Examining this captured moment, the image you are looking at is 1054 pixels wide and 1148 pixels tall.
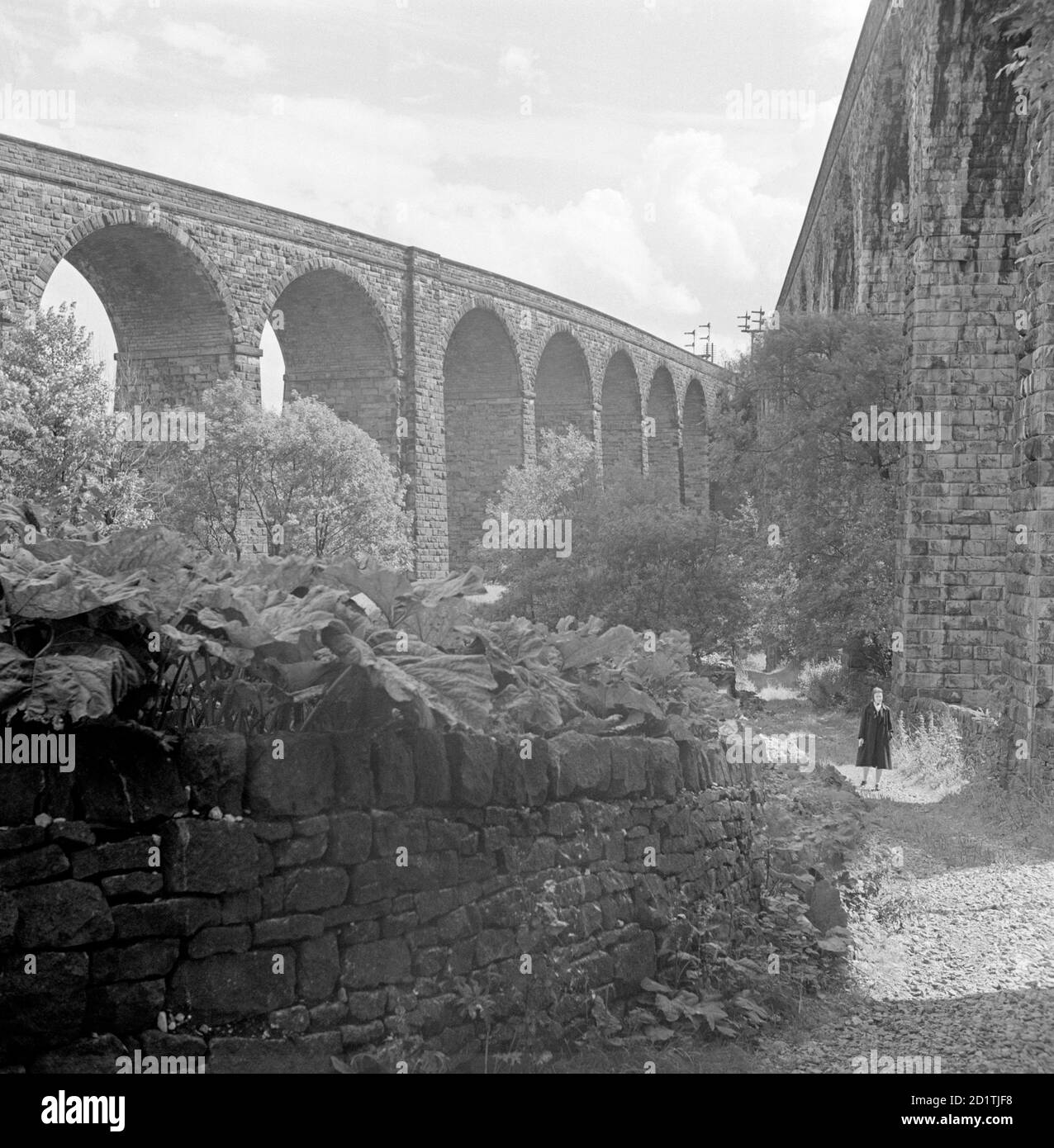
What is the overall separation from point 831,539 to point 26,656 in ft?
58.3

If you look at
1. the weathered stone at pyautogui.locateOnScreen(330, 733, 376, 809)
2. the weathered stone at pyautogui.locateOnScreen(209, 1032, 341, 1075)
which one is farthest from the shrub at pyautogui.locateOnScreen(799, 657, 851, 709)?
the weathered stone at pyautogui.locateOnScreen(209, 1032, 341, 1075)

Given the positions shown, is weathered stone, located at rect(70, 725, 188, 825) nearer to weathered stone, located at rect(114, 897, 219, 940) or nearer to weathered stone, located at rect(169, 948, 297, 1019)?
weathered stone, located at rect(114, 897, 219, 940)

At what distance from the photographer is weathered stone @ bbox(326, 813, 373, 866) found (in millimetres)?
4242

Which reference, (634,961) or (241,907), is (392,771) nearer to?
(241,907)

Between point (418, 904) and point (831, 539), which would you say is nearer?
point (418, 904)

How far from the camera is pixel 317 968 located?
13.6 feet

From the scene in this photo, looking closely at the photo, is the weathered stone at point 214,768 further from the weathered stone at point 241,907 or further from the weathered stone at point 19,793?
the weathered stone at point 19,793

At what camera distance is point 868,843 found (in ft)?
30.7

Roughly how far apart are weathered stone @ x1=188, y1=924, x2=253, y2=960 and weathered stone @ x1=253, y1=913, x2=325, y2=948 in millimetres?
34

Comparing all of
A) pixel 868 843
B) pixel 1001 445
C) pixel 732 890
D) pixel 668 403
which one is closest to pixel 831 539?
pixel 1001 445

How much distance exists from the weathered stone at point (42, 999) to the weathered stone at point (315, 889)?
0.69 meters

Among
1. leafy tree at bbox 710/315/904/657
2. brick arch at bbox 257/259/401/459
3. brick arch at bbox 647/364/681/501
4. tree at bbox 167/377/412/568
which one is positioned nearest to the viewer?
leafy tree at bbox 710/315/904/657

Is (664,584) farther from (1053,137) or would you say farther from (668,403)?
(668,403)

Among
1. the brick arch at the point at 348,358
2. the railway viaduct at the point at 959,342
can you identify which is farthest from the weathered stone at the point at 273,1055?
the brick arch at the point at 348,358
